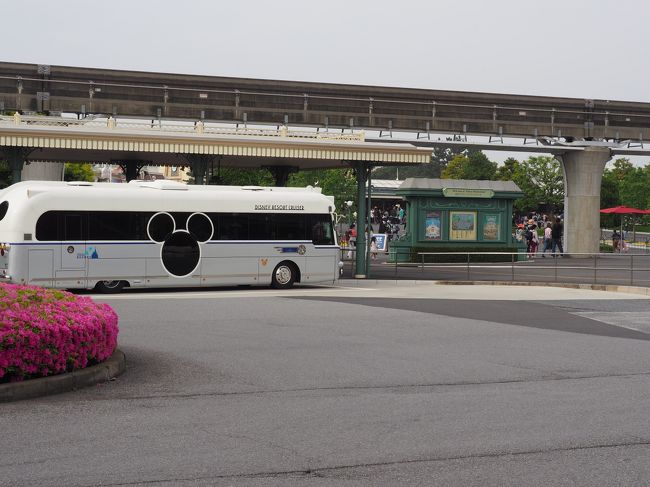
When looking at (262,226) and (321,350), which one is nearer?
(321,350)

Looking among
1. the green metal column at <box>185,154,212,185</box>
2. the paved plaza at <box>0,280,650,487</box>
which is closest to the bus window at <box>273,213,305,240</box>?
the green metal column at <box>185,154,212,185</box>

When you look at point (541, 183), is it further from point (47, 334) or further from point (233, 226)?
point (47, 334)

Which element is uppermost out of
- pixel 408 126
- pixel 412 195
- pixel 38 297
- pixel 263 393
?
pixel 408 126

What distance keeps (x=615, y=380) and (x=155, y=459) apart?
6615mm

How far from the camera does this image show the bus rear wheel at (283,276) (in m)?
→ 28.7

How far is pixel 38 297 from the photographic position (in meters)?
12.0

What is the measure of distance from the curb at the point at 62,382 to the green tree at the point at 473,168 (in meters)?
106

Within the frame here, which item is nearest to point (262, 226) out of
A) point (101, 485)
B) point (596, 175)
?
point (101, 485)

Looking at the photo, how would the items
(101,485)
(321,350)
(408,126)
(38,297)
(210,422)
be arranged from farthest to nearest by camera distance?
(408,126) < (321,350) < (38,297) < (210,422) < (101,485)

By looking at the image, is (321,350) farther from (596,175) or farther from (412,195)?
(596,175)

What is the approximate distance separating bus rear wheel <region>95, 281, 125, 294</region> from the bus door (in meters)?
0.56

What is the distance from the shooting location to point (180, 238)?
88.0 ft

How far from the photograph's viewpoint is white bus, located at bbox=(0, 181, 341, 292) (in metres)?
24.6

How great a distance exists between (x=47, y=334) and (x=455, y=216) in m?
32.5
